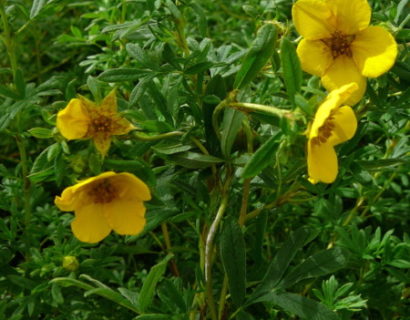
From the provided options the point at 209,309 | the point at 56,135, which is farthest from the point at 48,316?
the point at 56,135

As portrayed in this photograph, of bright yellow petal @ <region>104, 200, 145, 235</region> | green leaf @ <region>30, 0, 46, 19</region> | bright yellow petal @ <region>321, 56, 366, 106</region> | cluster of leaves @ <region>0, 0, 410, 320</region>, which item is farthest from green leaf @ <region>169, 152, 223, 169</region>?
green leaf @ <region>30, 0, 46, 19</region>

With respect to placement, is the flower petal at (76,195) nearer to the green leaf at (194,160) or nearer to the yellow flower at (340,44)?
the green leaf at (194,160)

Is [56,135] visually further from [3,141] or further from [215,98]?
[3,141]

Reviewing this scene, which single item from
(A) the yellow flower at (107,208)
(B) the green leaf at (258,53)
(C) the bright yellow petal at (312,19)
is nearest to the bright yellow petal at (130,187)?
(A) the yellow flower at (107,208)

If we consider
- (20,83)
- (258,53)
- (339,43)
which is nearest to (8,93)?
(20,83)

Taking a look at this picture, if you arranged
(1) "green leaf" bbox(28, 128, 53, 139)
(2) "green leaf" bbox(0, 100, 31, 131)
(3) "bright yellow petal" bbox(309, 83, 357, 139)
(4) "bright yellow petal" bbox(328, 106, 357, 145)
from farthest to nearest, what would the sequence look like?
(2) "green leaf" bbox(0, 100, 31, 131) → (1) "green leaf" bbox(28, 128, 53, 139) → (4) "bright yellow petal" bbox(328, 106, 357, 145) → (3) "bright yellow petal" bbox(309, 83, 357, 139)

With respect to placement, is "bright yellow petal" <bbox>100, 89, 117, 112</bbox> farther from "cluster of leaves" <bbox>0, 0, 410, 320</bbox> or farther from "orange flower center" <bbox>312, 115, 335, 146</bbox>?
"orange flower center" <bbox>312, 115, 335, 146</bbox>

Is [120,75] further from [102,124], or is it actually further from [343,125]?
[343,125]
